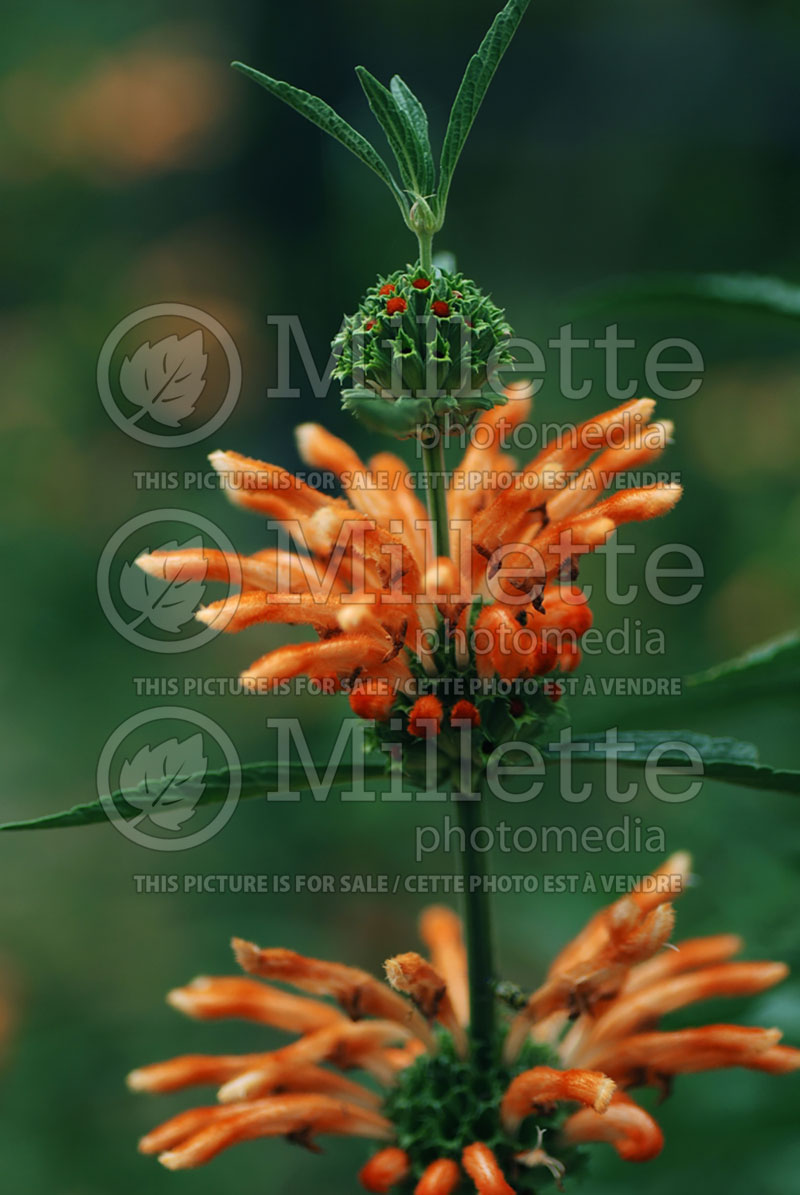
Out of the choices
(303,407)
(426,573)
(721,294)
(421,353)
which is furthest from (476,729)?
(303,407)

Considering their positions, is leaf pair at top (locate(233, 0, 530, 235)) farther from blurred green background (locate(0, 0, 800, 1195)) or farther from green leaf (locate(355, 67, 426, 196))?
blurred green background (locate(0, 0, 800, 1195))

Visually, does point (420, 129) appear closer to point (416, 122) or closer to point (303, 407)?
point (416, 122)

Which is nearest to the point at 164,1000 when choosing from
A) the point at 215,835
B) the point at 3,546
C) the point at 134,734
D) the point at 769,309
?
the point at 215,835

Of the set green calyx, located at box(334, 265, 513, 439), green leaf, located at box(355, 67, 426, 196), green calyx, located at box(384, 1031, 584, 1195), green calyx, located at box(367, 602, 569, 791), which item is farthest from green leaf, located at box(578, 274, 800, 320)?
green calyx, located at box(384, 1031, 584, 1195)

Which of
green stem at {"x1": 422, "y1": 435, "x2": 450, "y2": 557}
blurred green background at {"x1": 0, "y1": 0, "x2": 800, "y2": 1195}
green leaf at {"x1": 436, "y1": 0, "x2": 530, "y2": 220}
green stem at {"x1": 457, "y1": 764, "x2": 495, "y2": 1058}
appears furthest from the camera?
blurred green background at {"x1": 0, "y1": 0, "x2": 800, "y2": 1195}

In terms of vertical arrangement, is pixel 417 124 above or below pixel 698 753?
above

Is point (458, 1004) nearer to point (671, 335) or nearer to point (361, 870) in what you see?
point (361, 870)
